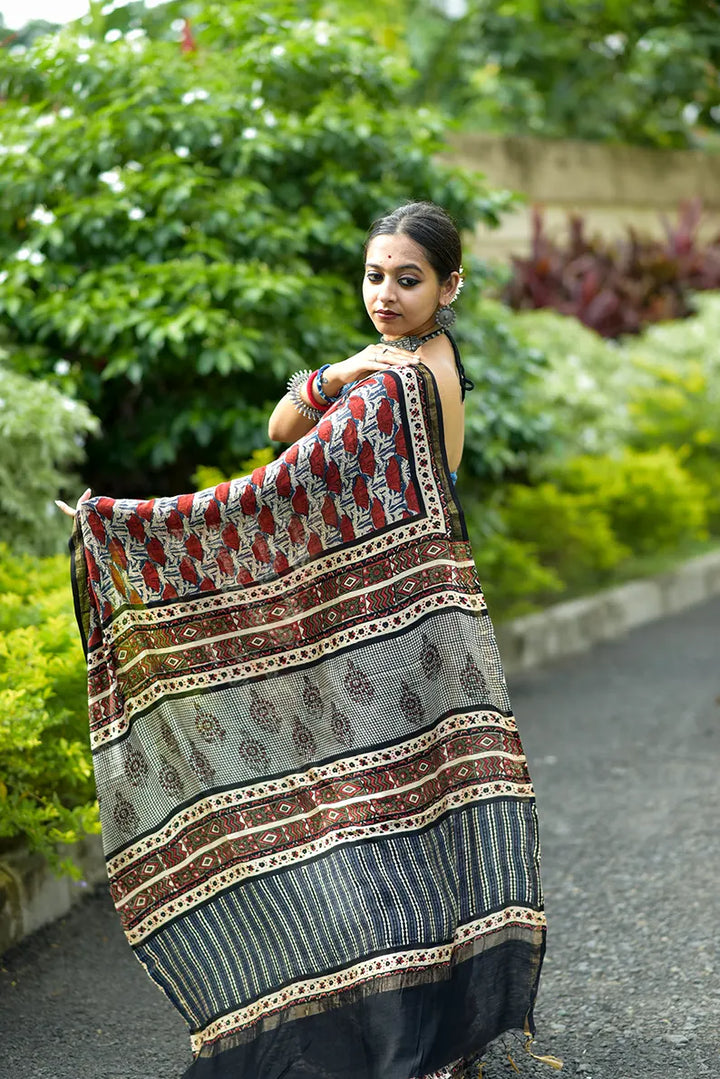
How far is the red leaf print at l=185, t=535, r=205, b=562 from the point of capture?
250 cm

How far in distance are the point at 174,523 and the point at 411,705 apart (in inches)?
22.9

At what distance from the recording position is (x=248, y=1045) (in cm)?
253

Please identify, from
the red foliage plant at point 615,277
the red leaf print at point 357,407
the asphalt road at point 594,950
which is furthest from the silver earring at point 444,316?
the red foliage plant at point 615,277

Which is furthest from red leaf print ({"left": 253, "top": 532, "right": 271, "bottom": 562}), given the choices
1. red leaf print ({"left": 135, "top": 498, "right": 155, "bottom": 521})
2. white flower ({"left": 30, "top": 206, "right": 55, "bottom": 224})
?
white flower ({"left": 30, "top": 206, "right": 55, "bottom": 224})

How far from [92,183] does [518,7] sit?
884 cm

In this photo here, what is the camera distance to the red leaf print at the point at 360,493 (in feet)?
8.13

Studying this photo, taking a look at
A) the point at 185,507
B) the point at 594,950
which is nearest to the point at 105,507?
the point at 185,507

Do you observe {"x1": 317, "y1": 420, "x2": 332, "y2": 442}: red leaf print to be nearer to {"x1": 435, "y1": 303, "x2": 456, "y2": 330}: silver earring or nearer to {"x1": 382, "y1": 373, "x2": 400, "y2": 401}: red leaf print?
{"x1": 382, "y1": 373, "x2": 400, "y2": 401}: red leaf print

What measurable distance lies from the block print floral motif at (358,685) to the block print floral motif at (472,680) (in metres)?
0.18

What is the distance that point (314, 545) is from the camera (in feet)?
8.25

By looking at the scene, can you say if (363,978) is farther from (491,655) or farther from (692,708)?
(692,708)

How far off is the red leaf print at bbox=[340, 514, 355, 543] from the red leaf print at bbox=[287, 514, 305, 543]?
79 mm

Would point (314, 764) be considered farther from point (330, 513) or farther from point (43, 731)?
point (43, 731)

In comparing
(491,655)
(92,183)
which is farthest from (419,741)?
(92,183)
